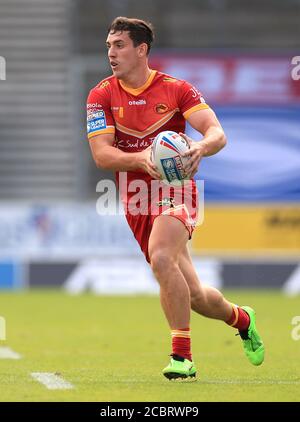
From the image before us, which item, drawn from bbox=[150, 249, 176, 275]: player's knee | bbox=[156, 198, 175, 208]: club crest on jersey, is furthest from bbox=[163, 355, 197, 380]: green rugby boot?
bbox=[156, 198, 175, 208]: club crest on jersey

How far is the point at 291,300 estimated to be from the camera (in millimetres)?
17266

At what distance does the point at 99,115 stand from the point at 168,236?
38.3 inches

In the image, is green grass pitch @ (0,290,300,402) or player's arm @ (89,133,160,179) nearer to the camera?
green grass pitch @ (0,290,300,402)

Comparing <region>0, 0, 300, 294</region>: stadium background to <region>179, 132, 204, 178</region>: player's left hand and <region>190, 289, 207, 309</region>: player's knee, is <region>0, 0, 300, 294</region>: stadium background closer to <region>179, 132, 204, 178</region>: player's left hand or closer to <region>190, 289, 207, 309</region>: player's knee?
<region>190, 289, 207, 309</region>: player's knee

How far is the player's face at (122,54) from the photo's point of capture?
8117mm

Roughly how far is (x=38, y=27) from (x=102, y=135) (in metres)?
14.8

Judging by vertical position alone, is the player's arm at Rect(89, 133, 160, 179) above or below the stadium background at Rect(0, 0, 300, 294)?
above

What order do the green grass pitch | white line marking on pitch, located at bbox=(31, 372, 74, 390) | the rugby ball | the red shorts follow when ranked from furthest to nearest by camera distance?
the red shorts, the rugby ball, white line marking on pitch, located at bbox=(31, 372, 74, 390), the green grass pitch

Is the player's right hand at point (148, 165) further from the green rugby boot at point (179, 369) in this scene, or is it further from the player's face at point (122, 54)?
the green rugby boot at point (179, 369)

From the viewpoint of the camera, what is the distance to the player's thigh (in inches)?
303

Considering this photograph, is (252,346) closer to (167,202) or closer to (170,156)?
(167,202)

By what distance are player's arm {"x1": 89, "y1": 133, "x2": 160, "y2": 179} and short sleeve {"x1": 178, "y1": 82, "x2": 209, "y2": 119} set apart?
1.53ft

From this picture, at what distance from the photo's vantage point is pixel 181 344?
764 centimetres
